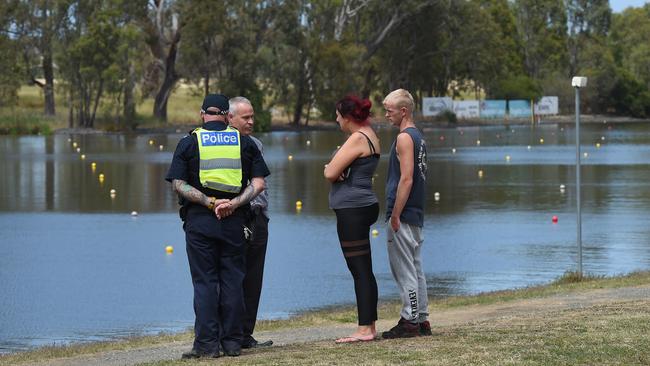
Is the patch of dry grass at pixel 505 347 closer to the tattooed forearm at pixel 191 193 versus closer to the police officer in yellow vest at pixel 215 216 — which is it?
the police officer in yellow vest at pixel 215 216

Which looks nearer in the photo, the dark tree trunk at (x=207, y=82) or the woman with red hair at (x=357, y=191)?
the woman with red hair at (x=357, y=191)

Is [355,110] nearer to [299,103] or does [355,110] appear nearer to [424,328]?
[424,328]

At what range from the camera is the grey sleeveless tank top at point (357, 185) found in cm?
1041

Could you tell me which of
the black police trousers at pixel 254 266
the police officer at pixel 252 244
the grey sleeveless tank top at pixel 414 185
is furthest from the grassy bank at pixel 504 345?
the grey sleeveless tank top at pixel 414 185

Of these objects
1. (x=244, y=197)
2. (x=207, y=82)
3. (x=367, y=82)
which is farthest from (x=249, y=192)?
(x=367, y=82)

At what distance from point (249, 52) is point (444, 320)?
7563 centimetres

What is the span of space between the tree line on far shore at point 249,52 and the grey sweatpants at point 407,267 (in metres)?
72.7

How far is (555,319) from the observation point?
440 inches

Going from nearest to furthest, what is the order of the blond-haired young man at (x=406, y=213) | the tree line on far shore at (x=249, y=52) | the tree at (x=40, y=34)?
the blond-haired young man at (x=406, y=213) < the tree line on far shore at (x=249, y=52) < the tree at (x=40, y=34)

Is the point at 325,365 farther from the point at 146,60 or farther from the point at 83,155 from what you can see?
the point at 146,60

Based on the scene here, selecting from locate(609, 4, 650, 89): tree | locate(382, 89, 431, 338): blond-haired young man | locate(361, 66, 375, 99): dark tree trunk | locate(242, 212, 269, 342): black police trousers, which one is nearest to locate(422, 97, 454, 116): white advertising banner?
locate(361, 66, 375, 99): dark tree trunk

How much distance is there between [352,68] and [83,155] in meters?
45.6

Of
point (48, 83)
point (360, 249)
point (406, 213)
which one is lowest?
point (360, 249)

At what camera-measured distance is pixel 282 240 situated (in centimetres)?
2445
